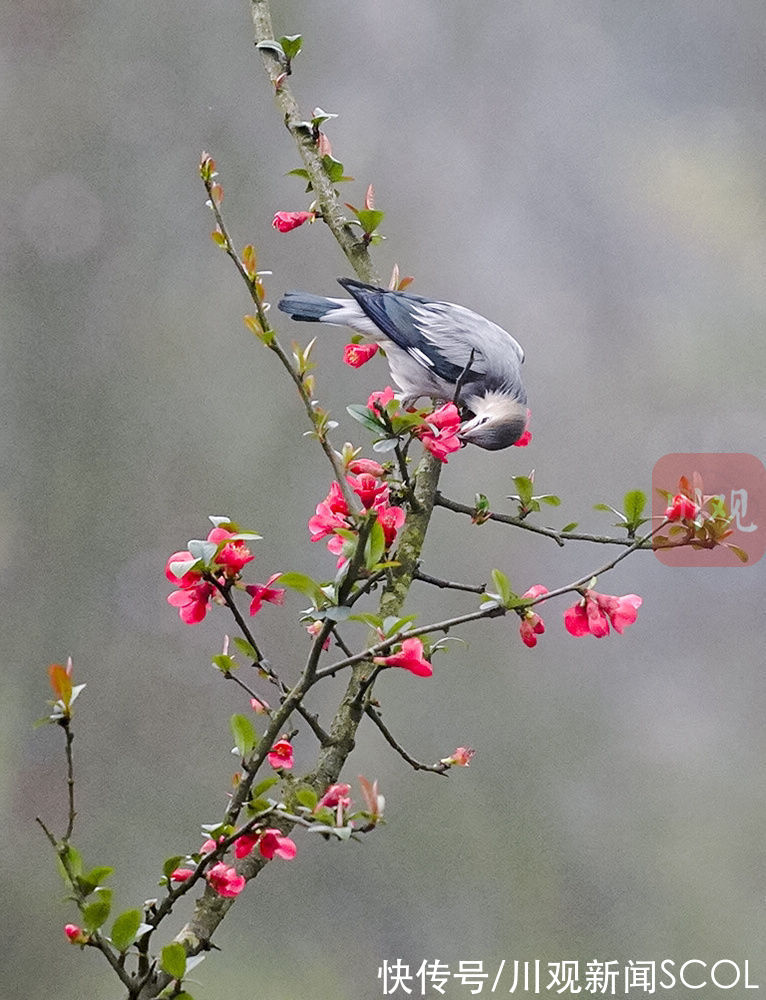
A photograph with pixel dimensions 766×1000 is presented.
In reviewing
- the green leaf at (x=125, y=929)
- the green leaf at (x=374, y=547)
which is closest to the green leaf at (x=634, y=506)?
the green leaf at (x=374, y=547)

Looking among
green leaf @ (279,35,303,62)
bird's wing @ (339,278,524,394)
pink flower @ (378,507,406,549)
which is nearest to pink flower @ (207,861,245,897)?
pink flower @ (378,507,406,549)

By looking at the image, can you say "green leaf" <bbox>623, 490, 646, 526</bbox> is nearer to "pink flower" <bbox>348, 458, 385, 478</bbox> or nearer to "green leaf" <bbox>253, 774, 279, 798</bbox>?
"pink flower" <bbox>348, 458, 385, 478</bbox>

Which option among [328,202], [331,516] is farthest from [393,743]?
[328,202]

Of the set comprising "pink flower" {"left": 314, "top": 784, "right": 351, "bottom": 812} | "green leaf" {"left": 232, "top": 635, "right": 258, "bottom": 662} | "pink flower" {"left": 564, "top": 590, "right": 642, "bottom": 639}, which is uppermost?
"pink flower" {"left": 564, "top": 590, "right": 642, "bottom": 639}

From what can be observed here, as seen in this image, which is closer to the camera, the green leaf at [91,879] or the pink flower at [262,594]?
the green leaf at [91,879]

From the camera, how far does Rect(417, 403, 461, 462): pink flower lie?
783 millimetres

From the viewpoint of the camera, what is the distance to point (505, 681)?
55.1 inches

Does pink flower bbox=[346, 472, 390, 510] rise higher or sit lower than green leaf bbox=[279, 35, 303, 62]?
lower

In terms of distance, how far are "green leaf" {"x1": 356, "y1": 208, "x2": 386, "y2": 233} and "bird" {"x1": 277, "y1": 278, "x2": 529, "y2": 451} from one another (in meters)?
0.06

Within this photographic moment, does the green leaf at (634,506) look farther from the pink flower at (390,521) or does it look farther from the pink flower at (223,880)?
the pink flower at (223,880)

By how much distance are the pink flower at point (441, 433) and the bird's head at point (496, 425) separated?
150 millimetres

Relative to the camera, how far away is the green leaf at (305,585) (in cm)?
66

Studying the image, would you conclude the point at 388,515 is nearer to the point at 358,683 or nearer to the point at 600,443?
the point at 358,683

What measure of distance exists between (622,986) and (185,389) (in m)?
0.98
